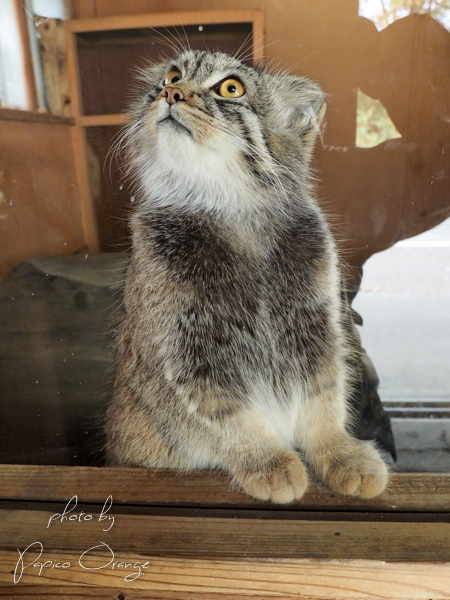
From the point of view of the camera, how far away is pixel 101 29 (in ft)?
3.11

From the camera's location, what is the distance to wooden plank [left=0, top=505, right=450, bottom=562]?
717 mm

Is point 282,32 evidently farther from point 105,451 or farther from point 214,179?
point 105,451

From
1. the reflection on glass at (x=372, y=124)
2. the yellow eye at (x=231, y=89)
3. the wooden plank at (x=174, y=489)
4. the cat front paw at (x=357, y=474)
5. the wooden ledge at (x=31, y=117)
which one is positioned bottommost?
the wooden plank at (x=174, y=489)

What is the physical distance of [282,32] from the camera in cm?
91

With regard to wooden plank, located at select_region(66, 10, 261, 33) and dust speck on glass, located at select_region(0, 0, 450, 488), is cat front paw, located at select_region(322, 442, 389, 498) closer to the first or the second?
dust speck on glass, located at select_region(0, 0, 450, 488)

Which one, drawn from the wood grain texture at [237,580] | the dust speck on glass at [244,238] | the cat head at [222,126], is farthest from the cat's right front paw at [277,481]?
the cat head at [222,126]

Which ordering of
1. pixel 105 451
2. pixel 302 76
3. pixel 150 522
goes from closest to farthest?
pixel 150 522 < pixel 302 76 < pixel 105 451

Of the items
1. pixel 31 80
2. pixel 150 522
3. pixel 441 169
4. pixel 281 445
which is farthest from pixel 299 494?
pixel 31 80

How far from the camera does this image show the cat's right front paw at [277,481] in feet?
2.60

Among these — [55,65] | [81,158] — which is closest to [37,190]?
[81,158]

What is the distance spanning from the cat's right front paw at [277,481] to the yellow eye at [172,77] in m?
0.66

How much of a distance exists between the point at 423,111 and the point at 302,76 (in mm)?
247

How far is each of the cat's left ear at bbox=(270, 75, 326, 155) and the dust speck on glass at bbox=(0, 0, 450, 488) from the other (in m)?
0.05

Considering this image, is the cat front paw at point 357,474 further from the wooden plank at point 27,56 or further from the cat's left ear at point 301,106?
the wooden plank at point 27,56
